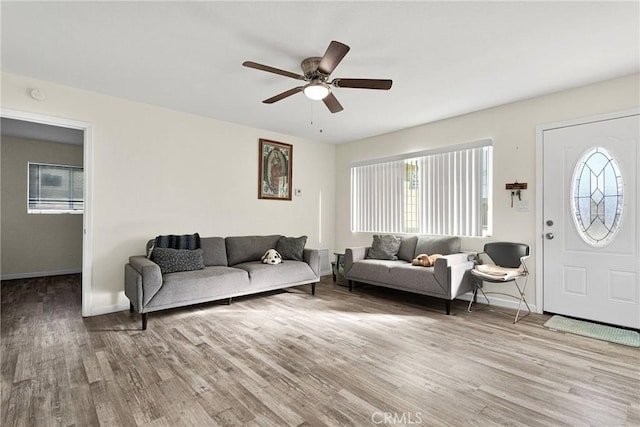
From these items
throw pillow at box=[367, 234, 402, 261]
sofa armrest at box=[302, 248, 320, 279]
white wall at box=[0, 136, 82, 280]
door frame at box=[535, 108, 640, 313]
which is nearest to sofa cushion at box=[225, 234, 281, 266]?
sofa armrest at box=[302, 248, 320, 279]

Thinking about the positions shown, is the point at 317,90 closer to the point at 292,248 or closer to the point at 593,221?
the point at 292,248

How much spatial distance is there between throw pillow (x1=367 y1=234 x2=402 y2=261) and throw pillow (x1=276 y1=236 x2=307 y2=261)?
1085 mm

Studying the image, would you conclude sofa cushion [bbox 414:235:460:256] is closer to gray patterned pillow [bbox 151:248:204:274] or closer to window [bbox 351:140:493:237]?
window [bbox 351:140:493:237]

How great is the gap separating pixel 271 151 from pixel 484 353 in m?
4.10

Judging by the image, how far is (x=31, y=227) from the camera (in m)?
5.73

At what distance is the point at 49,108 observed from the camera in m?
3.42

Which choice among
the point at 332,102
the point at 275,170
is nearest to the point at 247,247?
the point at 275,170

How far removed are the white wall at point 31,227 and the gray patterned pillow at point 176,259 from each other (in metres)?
3.86

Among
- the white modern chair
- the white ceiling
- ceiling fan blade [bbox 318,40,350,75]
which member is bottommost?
the white modern chair

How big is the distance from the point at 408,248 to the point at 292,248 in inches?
68.8

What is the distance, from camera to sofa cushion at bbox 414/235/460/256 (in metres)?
4.32

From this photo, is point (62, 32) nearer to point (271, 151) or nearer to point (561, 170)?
point (271, 151)

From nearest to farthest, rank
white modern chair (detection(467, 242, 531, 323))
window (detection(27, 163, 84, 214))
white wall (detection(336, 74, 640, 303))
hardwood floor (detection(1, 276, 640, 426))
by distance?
hardwood floor (detection(1, 276, 640, 426)) < white wall (detection(336, 74, 640, 303)) < white modern chair (detection(467, 242, 531, 323)) < window (detection(27, 163, 84, 214))

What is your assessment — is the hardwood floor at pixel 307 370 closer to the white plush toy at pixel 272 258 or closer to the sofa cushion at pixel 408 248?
the white plush toy at pixel 272 258
